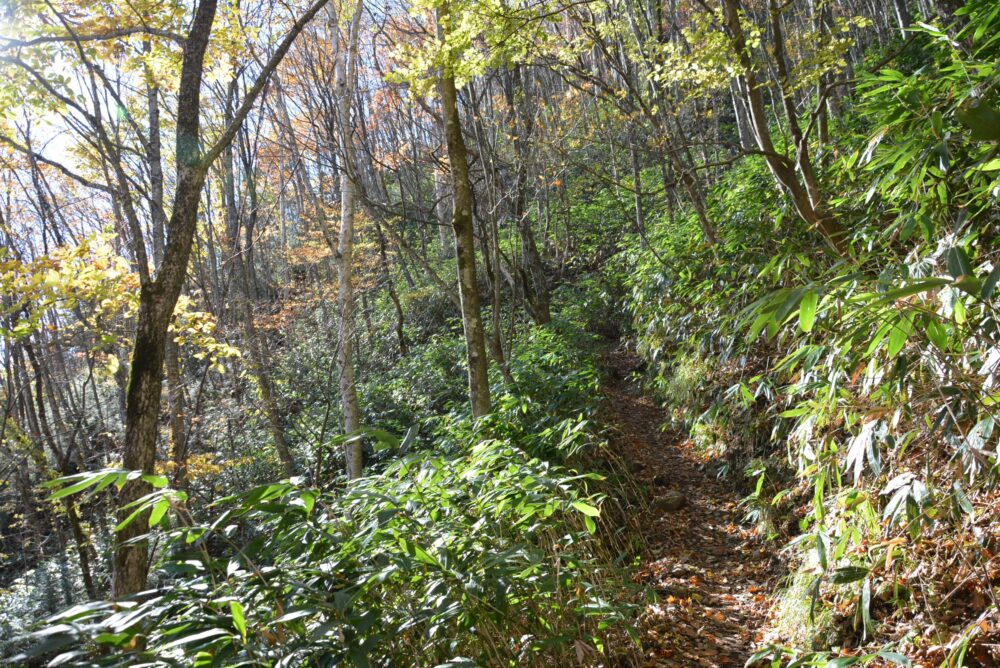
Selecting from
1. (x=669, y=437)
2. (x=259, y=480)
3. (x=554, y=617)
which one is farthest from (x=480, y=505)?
(x=259, y=480)

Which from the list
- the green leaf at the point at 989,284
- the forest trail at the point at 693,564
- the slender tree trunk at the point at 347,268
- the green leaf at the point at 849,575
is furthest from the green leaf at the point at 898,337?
the slender tree trunk at the point at 347,268

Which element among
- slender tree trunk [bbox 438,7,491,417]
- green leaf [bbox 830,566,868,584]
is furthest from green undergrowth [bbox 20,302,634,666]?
slender tree trunk [bbox 438,7,491,417]

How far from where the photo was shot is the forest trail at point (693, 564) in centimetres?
299

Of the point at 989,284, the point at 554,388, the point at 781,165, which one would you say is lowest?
the point at 554,388

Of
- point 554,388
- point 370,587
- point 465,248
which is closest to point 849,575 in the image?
point 370,587

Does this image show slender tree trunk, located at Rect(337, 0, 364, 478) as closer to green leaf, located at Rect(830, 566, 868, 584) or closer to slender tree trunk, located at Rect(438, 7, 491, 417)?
slender tree trunk, located at Rect(438, 7, 491, 417)

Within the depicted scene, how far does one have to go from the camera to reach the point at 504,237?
13273mm

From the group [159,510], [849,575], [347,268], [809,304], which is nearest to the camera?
[809,304]

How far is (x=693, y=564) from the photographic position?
159 inches

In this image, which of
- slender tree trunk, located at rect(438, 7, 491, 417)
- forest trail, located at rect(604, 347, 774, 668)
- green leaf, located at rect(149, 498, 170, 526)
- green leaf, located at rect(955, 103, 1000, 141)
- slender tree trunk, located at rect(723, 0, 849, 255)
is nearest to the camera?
green leaf, located at rect(955, 103, 1000, 141)

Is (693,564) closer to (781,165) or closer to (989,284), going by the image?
(781,165)

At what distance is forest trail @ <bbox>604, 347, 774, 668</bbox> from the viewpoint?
299cm

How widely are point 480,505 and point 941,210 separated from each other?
109 inches

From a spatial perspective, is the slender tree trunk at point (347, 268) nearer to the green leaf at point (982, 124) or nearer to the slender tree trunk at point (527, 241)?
the slender tree trunk at point (527, 241)
